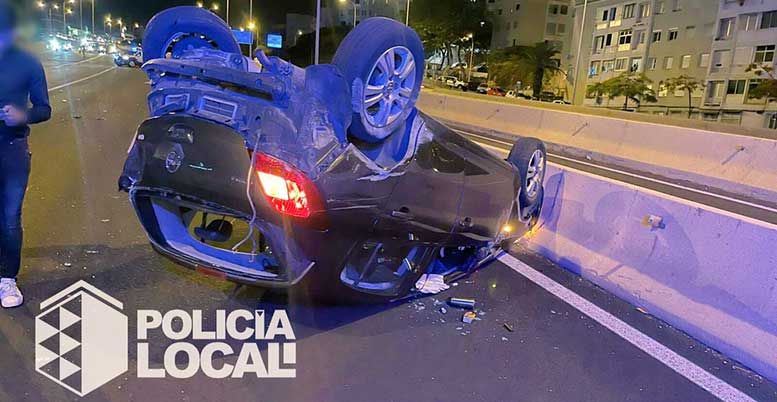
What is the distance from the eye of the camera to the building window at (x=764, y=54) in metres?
44.3

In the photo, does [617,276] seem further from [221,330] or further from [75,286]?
[75,286]

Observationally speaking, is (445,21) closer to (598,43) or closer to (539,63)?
(539,63)

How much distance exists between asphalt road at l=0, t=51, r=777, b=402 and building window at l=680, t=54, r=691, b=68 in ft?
183

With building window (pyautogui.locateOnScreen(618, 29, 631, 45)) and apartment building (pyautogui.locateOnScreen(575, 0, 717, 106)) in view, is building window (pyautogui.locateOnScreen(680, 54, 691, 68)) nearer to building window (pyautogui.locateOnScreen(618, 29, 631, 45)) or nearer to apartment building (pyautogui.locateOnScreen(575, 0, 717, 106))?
apartment building (pyautogui.locateOnScreen(575, 0, 717, 106))

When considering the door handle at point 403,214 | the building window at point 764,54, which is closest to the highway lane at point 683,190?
the door handle at point 403,214

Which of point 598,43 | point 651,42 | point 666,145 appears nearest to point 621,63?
point 598,43

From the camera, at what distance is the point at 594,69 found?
6594cm

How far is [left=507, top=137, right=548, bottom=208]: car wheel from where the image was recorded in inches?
193

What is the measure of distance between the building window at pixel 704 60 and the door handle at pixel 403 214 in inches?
2199

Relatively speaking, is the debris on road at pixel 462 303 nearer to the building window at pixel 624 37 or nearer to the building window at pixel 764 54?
the building window at pixel 764 54

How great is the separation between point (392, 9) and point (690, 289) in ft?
226

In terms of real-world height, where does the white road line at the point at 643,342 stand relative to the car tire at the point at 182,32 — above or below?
below

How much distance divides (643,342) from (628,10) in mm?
66468

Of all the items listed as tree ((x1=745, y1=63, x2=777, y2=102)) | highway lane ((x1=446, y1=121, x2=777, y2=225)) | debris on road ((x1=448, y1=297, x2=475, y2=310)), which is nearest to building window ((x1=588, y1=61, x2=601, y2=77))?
tree ((x1=745, y1=63, x2=777, y2=102))
